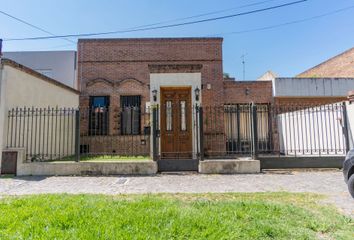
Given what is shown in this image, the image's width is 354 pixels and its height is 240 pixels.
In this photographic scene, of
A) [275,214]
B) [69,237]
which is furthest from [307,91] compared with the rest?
[69,237]

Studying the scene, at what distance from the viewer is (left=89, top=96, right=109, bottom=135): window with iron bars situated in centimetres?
1234

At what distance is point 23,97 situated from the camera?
861 cm

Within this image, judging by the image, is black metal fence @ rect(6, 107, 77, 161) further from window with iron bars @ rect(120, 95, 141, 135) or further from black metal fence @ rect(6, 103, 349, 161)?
window with iron bars @ rect(120, 95, 141, 135)

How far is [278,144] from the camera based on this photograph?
1233 centimetres

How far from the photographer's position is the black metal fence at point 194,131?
8.29 m

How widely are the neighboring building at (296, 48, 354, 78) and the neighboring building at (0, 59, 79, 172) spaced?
1680 centimetres

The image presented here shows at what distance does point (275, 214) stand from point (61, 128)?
30.9 feet

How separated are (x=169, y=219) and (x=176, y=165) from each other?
4.61 meters

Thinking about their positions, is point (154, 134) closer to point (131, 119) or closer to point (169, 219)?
point (131, 119)

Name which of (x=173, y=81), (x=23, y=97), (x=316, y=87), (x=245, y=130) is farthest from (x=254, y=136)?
(x=23, y=97)

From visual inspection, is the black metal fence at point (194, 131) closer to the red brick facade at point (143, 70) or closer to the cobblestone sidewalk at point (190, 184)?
the red brick facade at point (143, 70)

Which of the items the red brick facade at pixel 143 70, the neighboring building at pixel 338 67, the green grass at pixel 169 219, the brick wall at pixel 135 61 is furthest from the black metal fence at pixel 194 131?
the neighboring building at pixel 338 67

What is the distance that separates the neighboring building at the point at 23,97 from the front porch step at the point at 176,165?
3816 mm

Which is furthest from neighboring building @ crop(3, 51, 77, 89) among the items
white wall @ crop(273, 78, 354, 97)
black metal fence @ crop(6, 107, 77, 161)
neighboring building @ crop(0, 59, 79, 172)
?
white wall @ crop(273, 78, 354, 97)
